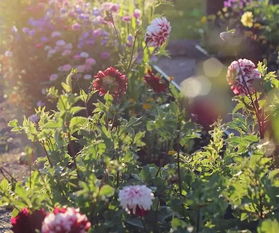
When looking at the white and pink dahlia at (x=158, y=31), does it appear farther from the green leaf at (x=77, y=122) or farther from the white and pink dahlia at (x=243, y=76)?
the green leaf at (x=77, y=122)

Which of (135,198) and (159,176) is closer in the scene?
(135,198)

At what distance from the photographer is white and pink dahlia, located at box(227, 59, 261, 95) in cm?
322

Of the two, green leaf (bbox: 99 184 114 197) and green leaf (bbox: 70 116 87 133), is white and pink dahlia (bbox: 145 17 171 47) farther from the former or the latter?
green leaf (bbox: 99 184 114 197)

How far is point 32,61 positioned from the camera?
6695 millimetres

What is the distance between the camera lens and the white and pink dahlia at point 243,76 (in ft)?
10.6

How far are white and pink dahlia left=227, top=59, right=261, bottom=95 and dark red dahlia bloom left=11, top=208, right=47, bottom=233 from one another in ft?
3.96

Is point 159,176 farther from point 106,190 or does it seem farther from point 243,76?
point 106,190

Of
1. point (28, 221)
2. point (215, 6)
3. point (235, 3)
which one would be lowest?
point (215, 6)

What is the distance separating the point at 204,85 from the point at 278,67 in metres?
0.81

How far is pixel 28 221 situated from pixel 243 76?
127 centimetres

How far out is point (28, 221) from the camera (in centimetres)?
251

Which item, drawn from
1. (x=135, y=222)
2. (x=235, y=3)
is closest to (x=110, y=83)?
(x=135, y=222)

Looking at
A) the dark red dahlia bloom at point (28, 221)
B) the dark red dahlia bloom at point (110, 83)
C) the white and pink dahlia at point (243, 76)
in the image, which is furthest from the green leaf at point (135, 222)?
the white and pink dahlia at point (243, 76)

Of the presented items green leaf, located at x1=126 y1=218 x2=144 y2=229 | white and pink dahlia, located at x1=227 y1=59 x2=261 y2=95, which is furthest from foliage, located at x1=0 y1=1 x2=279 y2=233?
white and pink dahlia, located at x1=227 y1=59 x2=261 y2=95
